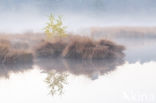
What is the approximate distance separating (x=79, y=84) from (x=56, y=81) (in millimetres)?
245

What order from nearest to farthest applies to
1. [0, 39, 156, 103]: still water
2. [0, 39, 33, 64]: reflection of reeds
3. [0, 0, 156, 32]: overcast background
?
1. [0, 39, 156, 103]: still water
2. [0, 39, 33, 64]: reflection of reeds
3. [0, 0, 156, 32]: overcast background

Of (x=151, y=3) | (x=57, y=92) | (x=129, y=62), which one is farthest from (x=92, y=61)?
(x=151, y=3)

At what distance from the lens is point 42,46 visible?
19.7 feet

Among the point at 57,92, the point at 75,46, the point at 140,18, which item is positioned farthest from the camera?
the point at 140,18

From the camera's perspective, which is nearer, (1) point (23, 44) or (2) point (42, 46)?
(2) point (42, 46)

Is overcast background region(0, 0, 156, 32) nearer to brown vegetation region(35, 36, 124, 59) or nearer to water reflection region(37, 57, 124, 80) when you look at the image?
brown vegetation region(35, 36, 124, 59)

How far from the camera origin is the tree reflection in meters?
2.82

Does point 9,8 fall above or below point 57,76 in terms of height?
below

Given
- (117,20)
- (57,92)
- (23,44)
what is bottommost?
(117,20)

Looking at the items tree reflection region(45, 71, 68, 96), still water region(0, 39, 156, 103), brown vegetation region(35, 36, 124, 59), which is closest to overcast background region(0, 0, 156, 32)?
brown vegetation region(35, 36, 124, 59)

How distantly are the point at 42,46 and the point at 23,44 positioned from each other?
112 cm

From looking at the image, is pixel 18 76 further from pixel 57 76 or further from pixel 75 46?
pixel 75 46

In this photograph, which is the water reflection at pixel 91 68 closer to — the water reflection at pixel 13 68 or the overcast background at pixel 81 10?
the water reflection at pixel 13 68

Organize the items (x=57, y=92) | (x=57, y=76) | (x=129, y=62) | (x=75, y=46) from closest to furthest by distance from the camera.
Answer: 1. (x=57, y=92)
2. (x=57, y=76)
3. (x=129, y=62)
4. (x=75, y=46)
